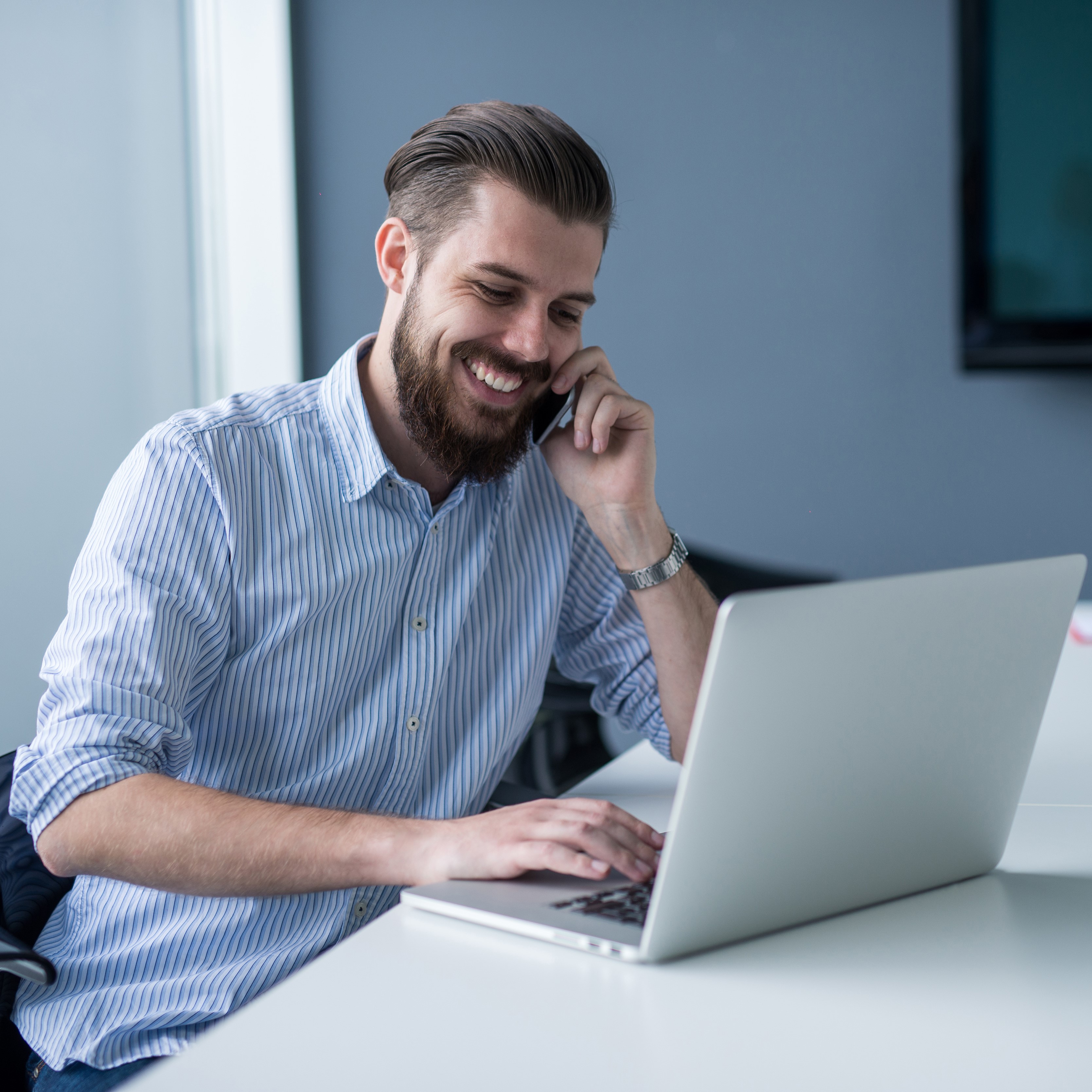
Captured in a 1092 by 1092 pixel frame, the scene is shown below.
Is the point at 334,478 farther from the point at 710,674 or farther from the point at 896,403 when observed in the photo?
the point at 896,403

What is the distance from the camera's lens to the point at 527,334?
1.29 meters

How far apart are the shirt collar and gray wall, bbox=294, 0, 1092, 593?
173 cm

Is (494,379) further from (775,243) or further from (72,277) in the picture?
(775,243)

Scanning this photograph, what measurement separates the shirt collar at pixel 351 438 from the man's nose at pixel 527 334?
18 cm

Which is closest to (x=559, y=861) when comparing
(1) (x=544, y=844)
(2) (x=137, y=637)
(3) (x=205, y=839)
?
(1) (x=544, y=844)

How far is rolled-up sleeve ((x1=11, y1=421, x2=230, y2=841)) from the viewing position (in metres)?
0.95

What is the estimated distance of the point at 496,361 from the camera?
1.31 m

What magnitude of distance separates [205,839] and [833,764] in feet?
1.68

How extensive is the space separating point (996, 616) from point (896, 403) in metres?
2.13

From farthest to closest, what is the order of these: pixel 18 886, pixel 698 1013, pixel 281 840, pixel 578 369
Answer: pixel 578 369
pixel 18 886
pixel 281 840
pixel 698 1013

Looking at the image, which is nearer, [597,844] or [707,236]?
[597,844]

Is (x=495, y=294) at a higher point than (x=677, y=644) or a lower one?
higher

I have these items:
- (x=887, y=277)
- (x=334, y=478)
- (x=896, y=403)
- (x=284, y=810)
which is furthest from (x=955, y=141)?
(x=284, y=810)

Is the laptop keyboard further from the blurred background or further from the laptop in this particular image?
the blurred background
